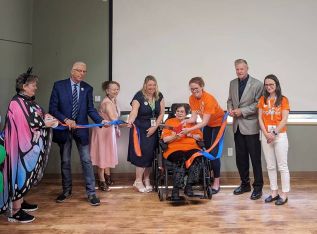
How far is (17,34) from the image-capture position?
4.50 m

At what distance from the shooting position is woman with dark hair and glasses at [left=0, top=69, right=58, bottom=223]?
3080 millimetres

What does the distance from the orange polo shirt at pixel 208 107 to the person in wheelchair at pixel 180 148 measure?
0.41ft

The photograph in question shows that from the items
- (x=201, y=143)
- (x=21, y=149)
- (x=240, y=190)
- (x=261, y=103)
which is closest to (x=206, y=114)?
(x=201, y=143)

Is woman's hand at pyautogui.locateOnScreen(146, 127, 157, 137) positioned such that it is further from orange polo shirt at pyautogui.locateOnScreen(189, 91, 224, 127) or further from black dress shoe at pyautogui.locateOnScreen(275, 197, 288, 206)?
black dress shoe at pyautogui.locateOnScreen(275, 197, 288, 206)

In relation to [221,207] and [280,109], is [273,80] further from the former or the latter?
[221,207]

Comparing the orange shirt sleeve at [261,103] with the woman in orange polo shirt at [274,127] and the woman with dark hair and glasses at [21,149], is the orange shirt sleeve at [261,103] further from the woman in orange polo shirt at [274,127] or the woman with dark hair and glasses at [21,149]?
the woman with dark hair and glasses at [21,149]

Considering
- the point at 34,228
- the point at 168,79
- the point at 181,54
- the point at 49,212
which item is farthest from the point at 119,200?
the point at 181,54

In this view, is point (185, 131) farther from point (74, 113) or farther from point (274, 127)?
point (74, 113)

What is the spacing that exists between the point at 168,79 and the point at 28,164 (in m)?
2.46

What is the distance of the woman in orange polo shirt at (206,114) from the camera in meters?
3.98

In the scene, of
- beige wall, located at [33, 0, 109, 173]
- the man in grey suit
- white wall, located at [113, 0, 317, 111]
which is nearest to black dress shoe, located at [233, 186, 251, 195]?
the man in grey suit

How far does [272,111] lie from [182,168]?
1122 mm

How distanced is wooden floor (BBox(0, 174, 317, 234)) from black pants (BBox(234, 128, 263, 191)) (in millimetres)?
199

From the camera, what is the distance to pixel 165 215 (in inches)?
133
